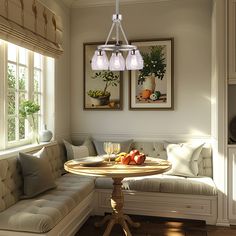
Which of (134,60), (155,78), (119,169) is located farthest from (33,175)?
(155,78)

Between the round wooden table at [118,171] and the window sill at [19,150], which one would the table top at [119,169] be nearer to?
the round wooden table at [118,171]

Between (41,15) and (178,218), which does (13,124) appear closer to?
(41,15)

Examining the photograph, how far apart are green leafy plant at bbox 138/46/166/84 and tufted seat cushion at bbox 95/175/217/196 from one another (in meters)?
1.46

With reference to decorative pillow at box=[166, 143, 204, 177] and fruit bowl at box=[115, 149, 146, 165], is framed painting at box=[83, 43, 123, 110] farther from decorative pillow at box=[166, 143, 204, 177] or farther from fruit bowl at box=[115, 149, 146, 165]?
fruit bowl at box=[115, 149, 146, 165]

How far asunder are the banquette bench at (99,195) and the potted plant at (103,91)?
2.60 feet

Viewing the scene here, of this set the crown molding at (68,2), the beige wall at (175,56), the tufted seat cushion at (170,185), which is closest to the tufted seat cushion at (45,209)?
the tufted seat cushion at (170,185)

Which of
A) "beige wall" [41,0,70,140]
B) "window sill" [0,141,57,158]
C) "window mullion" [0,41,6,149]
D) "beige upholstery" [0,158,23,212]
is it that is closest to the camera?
"beige upholstery" [0,158,23,212]

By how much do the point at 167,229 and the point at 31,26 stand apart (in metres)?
2.59

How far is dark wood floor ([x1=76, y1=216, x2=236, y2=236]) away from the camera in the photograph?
122 inches

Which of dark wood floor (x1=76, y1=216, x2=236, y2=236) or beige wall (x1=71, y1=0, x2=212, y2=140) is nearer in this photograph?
dark wood floor (x1=76, y1=216, x2=236, y2=236)

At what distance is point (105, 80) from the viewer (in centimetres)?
432

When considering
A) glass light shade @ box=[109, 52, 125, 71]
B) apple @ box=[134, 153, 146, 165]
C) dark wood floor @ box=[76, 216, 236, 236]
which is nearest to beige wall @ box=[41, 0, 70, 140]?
dark wood floor @ box=[76, 216, 236, 236]

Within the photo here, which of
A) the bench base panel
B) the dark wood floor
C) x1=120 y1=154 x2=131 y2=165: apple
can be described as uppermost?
x1=120 y1=154 x2=131 y2=165: apple

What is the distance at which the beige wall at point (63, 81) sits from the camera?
13.1ft
